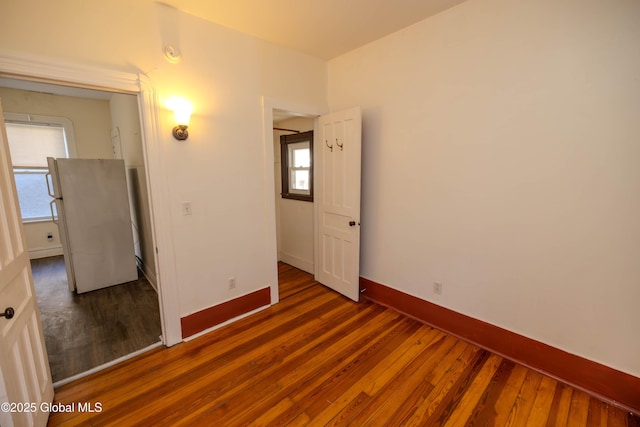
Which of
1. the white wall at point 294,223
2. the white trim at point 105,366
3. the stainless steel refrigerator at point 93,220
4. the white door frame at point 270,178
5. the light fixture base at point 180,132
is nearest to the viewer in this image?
the white trim at point 105,366

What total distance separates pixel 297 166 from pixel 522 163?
272 cm

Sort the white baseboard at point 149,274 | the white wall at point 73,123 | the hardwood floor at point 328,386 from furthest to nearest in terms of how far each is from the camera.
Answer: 1. the white wall at point 73,123
2. the white baseboard at point 149,274
3. the hardwood floor at point 328,386

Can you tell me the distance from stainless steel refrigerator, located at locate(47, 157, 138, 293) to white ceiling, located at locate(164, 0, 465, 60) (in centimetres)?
240

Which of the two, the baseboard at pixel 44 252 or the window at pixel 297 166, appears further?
the baseboard at pixel 44 252

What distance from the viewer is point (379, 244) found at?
2.97 meters

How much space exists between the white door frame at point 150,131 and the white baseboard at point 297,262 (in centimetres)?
191

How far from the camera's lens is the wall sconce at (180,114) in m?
2.12

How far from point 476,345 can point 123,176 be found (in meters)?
4.42

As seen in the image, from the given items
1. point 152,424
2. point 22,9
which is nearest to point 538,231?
point 152,424

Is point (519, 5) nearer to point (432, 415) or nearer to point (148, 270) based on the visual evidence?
point (432, 415)

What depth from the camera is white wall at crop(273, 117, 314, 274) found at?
385 centimetres

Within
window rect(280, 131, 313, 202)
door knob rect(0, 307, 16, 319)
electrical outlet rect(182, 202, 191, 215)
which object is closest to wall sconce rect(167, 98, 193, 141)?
electrical outlet rect(182, 202, 191, 215)

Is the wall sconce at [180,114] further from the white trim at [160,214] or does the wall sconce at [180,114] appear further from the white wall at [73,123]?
the white wall at [73,123]

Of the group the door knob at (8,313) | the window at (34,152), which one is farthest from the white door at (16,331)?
the window at (34,152)
